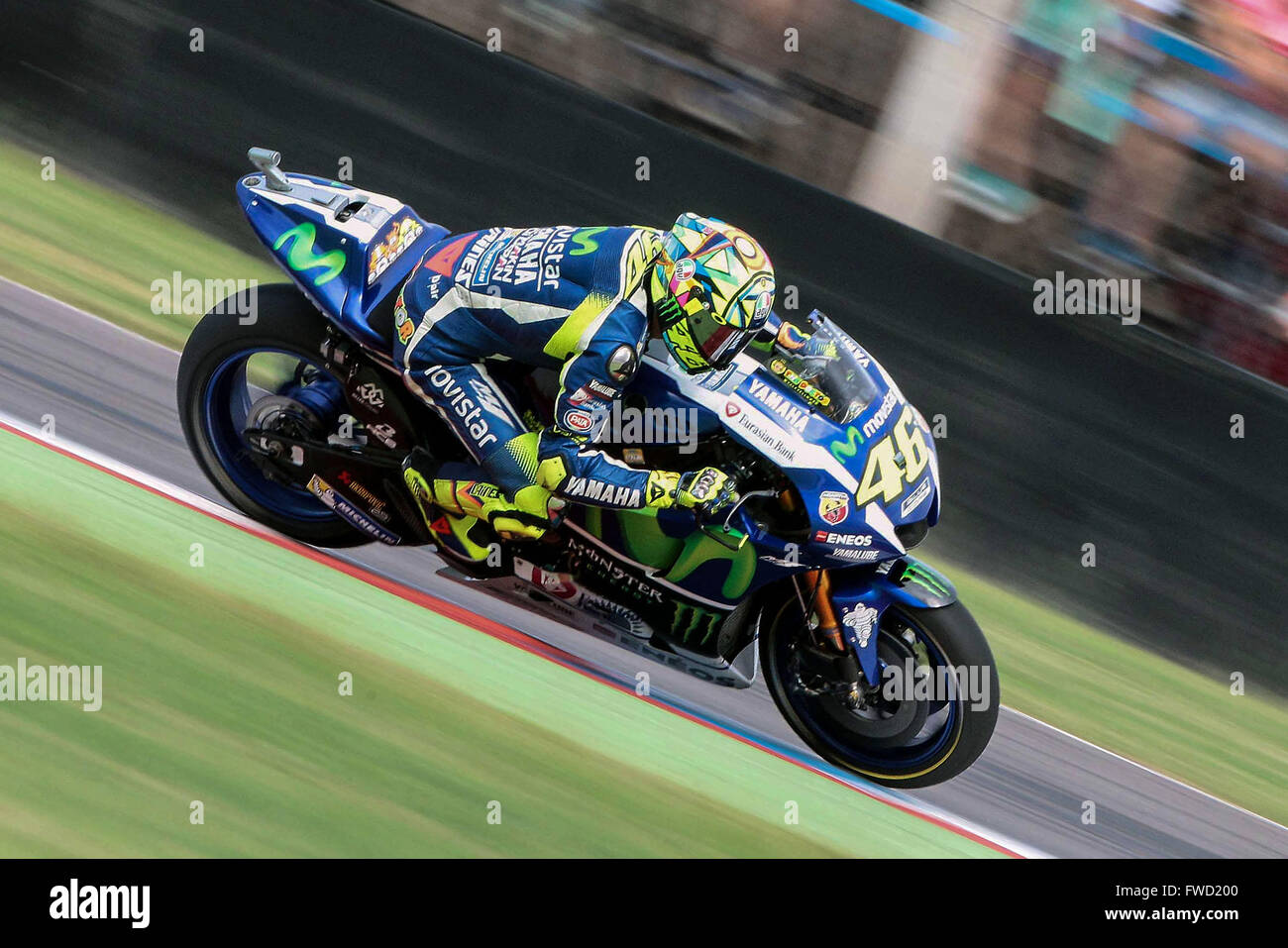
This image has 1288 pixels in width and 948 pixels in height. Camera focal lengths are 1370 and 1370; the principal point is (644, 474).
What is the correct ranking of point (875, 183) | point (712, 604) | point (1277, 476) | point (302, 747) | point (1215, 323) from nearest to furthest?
1. point (302, 747)
2. point (712, 604)
3. point (1277, 476)
4. point (1215, 323)
5. point (875, 183)

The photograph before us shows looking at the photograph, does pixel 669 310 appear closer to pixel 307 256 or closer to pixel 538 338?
pixel 538 338

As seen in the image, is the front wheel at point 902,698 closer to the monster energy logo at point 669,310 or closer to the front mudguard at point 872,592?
the front mudguard at point 872,592

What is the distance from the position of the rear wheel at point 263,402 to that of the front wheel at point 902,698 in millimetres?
1953

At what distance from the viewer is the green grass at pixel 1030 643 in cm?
674

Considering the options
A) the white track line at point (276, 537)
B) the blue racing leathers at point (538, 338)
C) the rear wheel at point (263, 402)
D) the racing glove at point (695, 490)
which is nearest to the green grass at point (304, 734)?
the white track line at point (276, 537)

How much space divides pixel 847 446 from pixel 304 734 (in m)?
2.15

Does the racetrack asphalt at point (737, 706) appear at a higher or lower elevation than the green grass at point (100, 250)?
lower

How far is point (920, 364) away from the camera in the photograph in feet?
24.2

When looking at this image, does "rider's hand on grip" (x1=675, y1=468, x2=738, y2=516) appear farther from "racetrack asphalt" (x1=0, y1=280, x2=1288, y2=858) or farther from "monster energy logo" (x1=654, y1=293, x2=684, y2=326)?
"racetrack asphalt" (x1=0, y1=280, x2=1288, y2=858)

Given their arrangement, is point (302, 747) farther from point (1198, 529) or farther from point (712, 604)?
point (1198, 529)

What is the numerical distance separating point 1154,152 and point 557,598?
4882 mm

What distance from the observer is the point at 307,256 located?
5465mm

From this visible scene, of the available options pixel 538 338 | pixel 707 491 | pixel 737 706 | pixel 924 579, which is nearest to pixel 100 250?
pixel 538 338
